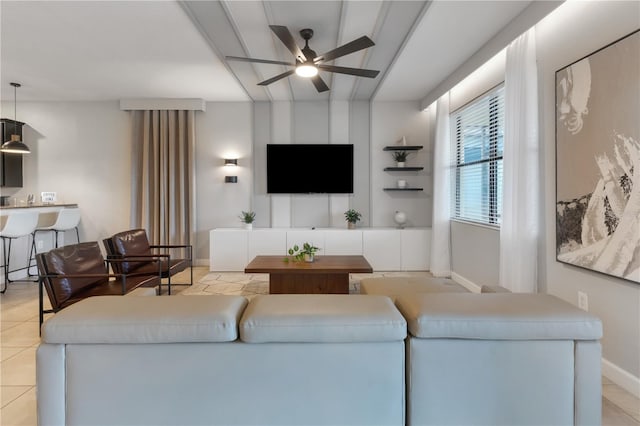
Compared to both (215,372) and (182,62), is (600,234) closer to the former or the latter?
(215,372)

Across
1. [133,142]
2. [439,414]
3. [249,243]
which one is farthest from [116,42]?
[439,414]

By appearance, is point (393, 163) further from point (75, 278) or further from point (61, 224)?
point (61, 224)

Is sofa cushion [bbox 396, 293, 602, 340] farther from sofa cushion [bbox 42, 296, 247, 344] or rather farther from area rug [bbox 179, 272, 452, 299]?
area rug [bbox 179, 272, 452, 299]

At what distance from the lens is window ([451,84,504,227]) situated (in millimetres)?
3542

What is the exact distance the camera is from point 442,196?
468 centimetres

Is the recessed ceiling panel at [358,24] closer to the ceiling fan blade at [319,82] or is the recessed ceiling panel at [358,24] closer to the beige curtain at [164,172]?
the ceiling fan blade at [319,82]

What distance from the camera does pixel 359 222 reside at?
5.50m

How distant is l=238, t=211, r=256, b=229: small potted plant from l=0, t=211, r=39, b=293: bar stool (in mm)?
2713

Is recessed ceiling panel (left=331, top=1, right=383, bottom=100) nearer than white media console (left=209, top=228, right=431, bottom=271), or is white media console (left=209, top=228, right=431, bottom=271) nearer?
recessed ceiling panel (left=331, top=1, right=383, bottom=100)

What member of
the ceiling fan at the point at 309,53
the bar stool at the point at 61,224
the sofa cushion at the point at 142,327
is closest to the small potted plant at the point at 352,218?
the ceiling fan at the point at 309,53

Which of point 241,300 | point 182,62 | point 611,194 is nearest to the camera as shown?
point 241,300

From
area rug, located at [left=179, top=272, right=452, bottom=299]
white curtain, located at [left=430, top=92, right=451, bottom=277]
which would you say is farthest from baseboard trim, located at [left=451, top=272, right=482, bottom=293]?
area rug, located at [left=179, top=272, right=452, bottom=299]

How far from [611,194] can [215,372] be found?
247cm

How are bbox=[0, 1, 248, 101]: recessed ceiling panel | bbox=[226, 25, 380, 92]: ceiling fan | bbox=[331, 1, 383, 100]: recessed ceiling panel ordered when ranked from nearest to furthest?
1. bbox=[226, 25, 380, 92]: ceiling fan
2. bbox=[331, 1, 383, 100]: recessed ceiling panel
3. bbox=[0, 1, 248, 101]: recessed ceiling panel
